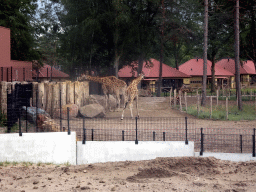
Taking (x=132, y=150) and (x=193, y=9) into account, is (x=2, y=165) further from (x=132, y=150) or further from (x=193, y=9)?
(x=193, y=9)

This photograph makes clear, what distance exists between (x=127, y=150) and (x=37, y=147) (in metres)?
2.72

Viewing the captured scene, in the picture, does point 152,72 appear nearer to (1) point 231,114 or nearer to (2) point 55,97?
(1) point 231,114

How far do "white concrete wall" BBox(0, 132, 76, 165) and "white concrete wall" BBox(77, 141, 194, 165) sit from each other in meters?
0.49

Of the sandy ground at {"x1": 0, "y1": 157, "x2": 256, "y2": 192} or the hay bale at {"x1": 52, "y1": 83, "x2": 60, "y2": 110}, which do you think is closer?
the sandy ground at {"x1": 0, "y1": 157, "x2": 256, "y2": 192}

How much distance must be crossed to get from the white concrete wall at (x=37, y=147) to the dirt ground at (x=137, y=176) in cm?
31

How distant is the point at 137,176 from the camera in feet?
31.1

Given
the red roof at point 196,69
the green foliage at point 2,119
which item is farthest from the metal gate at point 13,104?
the red roof at point 196,69

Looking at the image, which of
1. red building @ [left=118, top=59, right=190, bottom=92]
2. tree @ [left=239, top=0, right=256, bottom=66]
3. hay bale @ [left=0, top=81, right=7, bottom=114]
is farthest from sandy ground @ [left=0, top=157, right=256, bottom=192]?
red building @ [left=118, top=59, right=190, bottom=92]

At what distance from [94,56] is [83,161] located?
77.5 feet

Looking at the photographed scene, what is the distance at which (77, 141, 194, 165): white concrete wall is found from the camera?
11.2 m

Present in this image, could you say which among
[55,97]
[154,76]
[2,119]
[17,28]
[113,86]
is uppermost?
[17,28]

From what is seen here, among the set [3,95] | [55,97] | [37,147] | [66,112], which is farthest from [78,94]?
[37,147]

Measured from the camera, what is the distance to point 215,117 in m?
20.7

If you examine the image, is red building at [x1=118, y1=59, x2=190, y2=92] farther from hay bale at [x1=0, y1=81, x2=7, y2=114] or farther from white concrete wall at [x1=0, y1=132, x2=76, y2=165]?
white concrete wall at [x1=0, y1=132, x2=76, y2=165]
